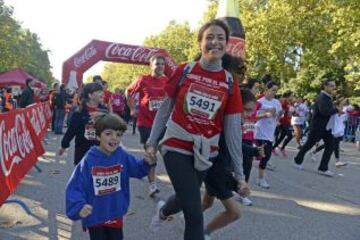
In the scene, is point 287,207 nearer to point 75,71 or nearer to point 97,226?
point 97,226

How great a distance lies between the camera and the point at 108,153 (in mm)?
3791

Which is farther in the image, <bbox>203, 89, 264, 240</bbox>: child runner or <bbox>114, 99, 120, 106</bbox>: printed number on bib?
<bbox>114, 99, 120, 106</bbox>: printed number on bib

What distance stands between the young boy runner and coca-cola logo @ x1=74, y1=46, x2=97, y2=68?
19782 millimetres

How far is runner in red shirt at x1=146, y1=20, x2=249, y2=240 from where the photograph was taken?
3.88 meters

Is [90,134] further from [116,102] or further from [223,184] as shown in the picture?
[116,102]

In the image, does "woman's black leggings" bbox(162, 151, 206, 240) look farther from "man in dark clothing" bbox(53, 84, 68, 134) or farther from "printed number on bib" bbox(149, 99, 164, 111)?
"man in dark clothing" bbox(53, 84, 68, 134)

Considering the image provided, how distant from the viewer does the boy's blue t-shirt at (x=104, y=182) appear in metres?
3.63

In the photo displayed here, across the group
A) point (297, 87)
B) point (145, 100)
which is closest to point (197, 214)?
point (145, 100)

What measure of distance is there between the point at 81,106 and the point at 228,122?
237 centimetres

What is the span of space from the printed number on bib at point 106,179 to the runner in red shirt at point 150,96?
3.24 metres

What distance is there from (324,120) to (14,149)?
628cm

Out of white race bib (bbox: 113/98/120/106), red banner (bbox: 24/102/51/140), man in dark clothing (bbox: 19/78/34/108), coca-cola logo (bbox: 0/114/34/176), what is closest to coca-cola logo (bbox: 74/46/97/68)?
white race bib (bbox: 113/98/120/106)

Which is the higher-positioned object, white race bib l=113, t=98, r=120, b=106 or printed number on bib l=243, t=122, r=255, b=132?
printed number on bib l=243, t=122, r=255, b=132

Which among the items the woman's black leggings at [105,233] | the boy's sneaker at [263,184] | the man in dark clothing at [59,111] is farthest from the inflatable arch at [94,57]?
the woman's black leggings at [105,233]
